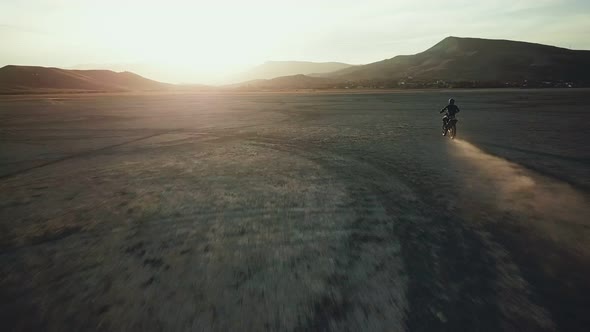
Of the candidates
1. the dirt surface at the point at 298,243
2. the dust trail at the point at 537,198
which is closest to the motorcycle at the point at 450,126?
the dirt surface at the point at 298,243

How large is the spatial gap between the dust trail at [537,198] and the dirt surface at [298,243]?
0.04 metres

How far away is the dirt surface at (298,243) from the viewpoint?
10.1 feet

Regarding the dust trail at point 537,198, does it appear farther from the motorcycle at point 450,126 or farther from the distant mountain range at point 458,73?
the distant mountain range at point 458,73

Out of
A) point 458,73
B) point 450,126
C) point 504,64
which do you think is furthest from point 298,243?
point 504,64

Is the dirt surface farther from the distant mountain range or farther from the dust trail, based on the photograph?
the distant mountain range

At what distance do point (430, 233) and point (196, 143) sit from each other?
902 centimetres

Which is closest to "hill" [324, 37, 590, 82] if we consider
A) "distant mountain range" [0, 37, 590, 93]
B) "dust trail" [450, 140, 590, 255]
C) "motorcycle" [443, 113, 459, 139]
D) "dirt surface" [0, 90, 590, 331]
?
"distant mountain range" [0, 37, 590, 93]

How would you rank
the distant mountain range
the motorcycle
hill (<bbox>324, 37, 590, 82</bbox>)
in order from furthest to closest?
hill (<bbox>324, 37, 590, 82</bbox>), the distant mountain range, the motorcycle

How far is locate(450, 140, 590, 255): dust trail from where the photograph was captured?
4.68 m

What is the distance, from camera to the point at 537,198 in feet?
19.6

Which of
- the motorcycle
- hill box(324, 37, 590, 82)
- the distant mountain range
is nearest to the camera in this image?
the motorcycle

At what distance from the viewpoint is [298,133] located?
13828 mm

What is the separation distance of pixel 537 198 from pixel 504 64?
17595 centimetres

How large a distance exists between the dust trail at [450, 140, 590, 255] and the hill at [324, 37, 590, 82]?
142160 millimetres
